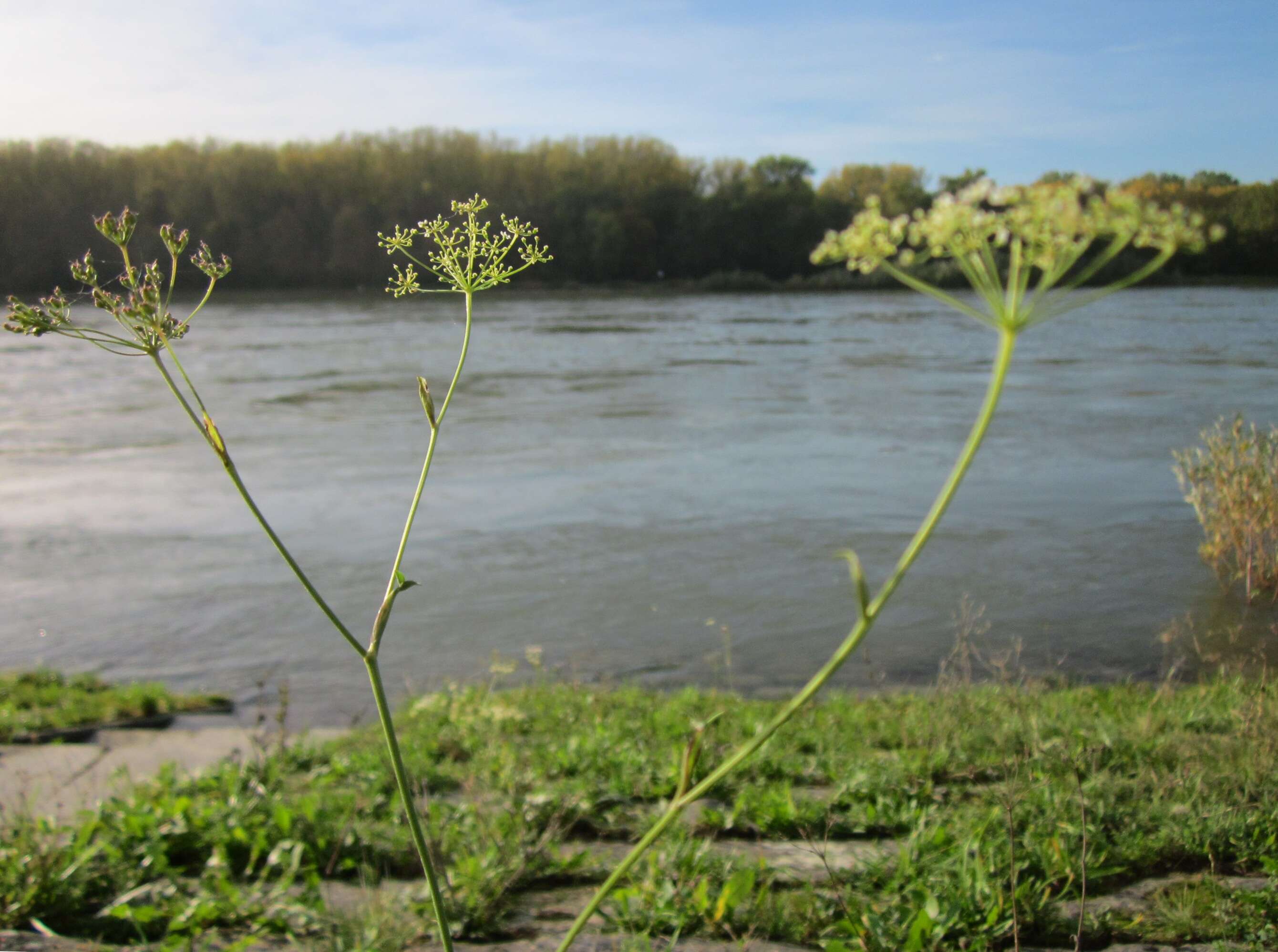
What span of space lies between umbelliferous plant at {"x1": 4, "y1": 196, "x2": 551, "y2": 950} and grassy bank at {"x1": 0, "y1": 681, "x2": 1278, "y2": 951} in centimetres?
183

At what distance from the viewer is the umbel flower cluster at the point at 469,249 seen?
3.71 feet

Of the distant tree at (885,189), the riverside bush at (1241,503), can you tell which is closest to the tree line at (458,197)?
the distant tree at (885,189)

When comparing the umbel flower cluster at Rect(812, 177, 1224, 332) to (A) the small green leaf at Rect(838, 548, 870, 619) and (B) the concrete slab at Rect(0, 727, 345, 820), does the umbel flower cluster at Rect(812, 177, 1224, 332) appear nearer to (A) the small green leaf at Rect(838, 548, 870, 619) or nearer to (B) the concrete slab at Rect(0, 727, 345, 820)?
(A) the small green leaf at Rect(838, 548, 870, 619)

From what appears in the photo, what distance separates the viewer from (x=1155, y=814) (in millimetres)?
3691

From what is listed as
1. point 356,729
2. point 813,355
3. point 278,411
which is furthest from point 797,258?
point 356,729

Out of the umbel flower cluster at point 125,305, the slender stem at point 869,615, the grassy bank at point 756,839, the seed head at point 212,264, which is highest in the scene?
the seed head at point 212,264

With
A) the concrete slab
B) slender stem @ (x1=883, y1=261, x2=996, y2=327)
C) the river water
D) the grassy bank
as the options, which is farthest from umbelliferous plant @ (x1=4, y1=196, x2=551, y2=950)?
the river water

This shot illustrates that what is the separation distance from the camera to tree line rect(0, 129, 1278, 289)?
55969mm

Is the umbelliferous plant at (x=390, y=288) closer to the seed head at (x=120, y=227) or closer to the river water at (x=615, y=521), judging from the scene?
the seed head at (x=120, y=227)

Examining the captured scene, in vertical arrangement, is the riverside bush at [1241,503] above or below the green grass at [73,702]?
above

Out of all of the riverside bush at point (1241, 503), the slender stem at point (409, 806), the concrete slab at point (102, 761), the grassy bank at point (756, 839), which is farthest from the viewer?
the riverside bush at point (1241, 503)

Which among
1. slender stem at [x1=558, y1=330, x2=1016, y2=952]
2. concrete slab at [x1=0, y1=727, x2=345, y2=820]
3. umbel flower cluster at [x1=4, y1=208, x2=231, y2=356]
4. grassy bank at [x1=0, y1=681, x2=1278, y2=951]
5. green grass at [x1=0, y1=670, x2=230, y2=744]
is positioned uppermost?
umbel flower cluster at [x1=4, y1=208, x2=231, y2=356]

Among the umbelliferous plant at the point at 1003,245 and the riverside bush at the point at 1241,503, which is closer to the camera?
the umbelliferous plant at the point at 1003,245

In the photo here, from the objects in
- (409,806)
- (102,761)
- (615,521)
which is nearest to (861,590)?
(409,806)
